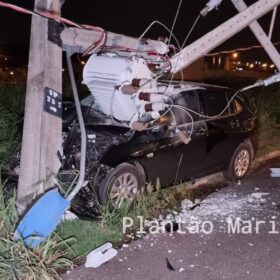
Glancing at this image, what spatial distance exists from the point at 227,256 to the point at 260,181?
317cm

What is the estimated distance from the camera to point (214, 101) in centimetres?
761

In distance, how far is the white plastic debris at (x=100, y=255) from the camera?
15.4 ft

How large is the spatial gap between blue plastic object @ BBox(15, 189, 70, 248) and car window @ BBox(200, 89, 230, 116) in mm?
3599

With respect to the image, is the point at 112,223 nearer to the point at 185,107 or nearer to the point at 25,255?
the point at 25,255

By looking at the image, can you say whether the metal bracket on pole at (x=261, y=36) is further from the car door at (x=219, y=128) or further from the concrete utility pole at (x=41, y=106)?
the concrete utility pole at (x=41, y=106)

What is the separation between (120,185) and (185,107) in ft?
5.59

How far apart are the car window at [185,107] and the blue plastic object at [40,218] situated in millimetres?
2770

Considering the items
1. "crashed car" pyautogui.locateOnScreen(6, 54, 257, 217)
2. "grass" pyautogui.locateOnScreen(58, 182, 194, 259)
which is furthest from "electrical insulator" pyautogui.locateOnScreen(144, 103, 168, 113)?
"grass" pyautogui.locateOnScreen(58, 182, 194, 259)

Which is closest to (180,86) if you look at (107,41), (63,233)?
(107,41)

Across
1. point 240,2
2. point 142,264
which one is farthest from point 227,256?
point 240,2

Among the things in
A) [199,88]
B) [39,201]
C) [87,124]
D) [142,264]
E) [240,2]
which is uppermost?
[240,2]

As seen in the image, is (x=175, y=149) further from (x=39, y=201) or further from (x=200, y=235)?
(x=39, y=201)

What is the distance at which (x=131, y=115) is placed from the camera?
582 centimetres

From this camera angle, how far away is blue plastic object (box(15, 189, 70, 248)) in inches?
174
